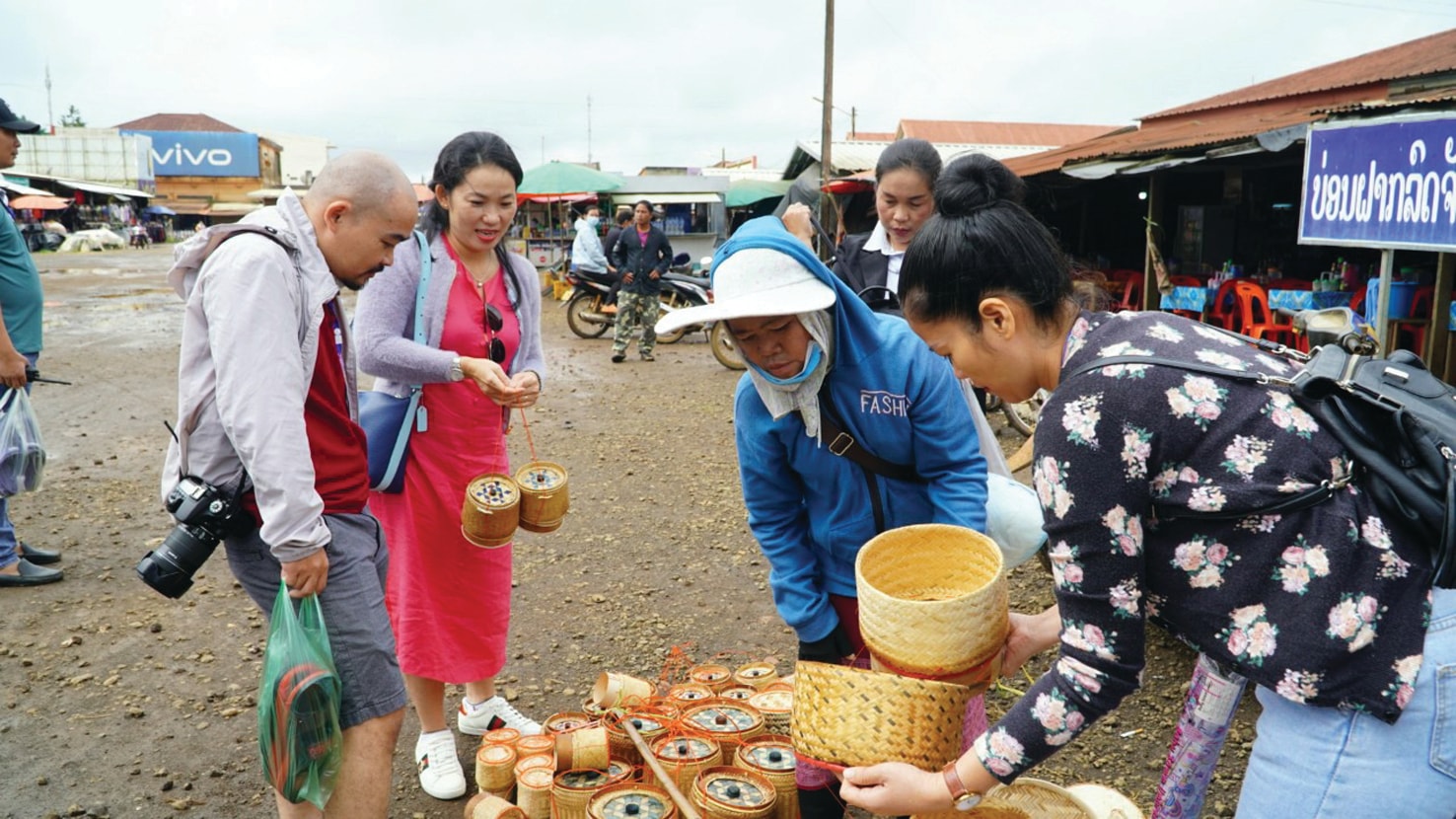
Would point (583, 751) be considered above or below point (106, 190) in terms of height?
below

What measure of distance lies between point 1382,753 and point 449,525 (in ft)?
8.25

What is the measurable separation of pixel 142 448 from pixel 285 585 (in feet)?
20.7

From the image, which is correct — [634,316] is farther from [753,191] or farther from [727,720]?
[753,191]

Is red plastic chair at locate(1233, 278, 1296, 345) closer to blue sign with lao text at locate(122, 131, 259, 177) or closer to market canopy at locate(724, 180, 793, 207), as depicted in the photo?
market canopy at locate(724, 180, 793, 207)

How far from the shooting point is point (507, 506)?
3.06 meters

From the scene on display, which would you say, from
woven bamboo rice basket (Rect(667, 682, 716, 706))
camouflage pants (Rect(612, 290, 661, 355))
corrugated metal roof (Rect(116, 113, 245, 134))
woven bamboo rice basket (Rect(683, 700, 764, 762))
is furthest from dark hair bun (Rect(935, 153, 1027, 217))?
corrugated metal roof (Rect(116, 113, 245, 134))

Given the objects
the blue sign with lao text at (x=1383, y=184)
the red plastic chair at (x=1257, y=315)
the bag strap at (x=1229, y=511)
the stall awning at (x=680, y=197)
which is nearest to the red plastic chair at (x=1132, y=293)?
the red plastic chair at (x=1257, y=315)

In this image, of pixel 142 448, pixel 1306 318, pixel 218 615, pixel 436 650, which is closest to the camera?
pixel 436 650

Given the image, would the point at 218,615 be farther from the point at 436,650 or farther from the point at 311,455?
the point at 311,455

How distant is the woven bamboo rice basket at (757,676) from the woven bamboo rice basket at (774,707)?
8 centimetres

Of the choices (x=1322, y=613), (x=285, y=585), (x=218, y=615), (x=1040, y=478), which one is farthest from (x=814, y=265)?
(x=218, y=615)

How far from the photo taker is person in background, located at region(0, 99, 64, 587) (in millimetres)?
4461

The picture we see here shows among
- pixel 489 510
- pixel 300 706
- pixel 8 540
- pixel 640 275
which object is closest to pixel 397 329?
pixel 489 510

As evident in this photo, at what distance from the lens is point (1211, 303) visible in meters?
9.03
